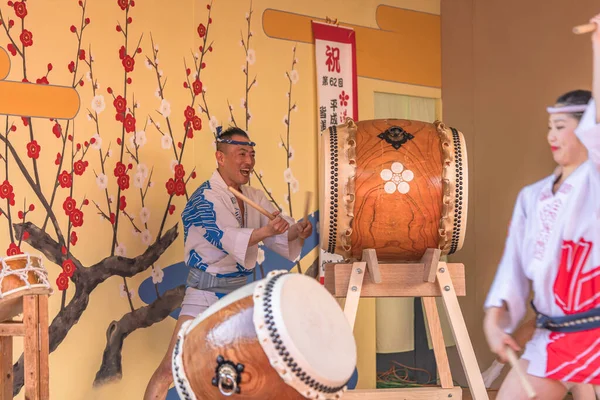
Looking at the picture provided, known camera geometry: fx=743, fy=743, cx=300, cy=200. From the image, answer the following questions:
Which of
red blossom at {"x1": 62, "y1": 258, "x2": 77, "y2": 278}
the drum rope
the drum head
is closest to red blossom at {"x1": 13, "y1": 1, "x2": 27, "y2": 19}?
red blossom at {"x1": 62, "y1": 258, "x2": 77, "y2": 278}

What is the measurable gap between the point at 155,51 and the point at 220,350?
265cm

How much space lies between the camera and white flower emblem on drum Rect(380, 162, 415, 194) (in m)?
2.97

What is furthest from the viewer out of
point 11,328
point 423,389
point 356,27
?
point 356,27

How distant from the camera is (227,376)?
1633mm

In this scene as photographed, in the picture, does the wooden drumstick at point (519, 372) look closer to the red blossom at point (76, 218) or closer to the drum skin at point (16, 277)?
the drum skin at point (16, 277)

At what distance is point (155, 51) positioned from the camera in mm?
3980

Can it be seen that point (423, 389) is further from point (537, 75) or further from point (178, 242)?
point (537, 75)

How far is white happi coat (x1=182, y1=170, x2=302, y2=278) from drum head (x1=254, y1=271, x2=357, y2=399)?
1.74 meters

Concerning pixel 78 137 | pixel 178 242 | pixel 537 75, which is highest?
pixel 537 75

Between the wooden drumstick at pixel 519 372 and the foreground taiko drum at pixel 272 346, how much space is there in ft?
1.56

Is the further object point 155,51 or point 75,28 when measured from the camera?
point 155,51

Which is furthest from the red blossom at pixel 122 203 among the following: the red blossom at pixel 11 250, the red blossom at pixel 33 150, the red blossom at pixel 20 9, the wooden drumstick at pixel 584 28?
the wooden drumstick at pixel 584 28

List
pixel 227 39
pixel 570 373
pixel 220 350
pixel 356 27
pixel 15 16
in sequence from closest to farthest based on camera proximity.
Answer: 1. pixel 220 350
2. pixel 570 373
3. pixel 15 16
4. pixel 227 39
5. pixel 356 27

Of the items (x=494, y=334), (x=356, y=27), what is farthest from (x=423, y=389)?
(x=356, y=27)
